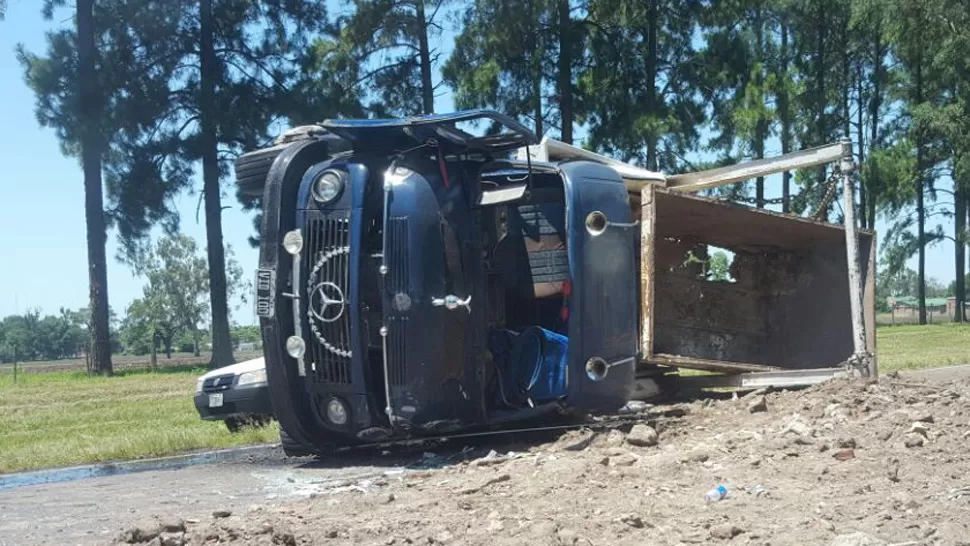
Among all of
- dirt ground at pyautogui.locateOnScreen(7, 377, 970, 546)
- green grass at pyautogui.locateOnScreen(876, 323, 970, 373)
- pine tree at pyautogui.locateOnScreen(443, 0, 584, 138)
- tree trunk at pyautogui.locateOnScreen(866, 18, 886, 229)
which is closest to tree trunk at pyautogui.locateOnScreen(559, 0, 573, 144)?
pine tree at pyautogui.locateOnScreen(443, 0, 584, 138)

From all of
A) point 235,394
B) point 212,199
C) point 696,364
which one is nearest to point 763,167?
point 696,364

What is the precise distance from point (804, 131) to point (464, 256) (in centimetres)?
3056

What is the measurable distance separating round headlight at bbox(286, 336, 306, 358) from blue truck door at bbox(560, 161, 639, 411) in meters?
1.73

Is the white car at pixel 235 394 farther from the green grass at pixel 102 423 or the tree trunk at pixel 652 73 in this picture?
the tree trunk at pixel 652 73

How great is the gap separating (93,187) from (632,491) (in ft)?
78.2

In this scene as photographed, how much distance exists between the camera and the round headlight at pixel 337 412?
266 inches

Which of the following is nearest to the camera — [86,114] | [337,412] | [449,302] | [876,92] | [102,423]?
[449,302]

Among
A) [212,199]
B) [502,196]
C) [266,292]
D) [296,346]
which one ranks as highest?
[212,199]

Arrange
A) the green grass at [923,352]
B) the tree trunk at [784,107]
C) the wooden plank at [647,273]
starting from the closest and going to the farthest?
the wooden plank at [647,273] < the green grass at [923,352] < the tree trunk at [784,107]

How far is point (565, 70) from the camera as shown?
26.1 metres

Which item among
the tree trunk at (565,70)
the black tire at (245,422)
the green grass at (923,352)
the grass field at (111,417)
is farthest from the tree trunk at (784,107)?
the black tire at (245,422)

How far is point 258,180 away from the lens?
7.55 meters

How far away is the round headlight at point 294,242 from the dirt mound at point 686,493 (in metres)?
1.54

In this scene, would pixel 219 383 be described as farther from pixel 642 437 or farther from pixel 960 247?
pixel 960 247
